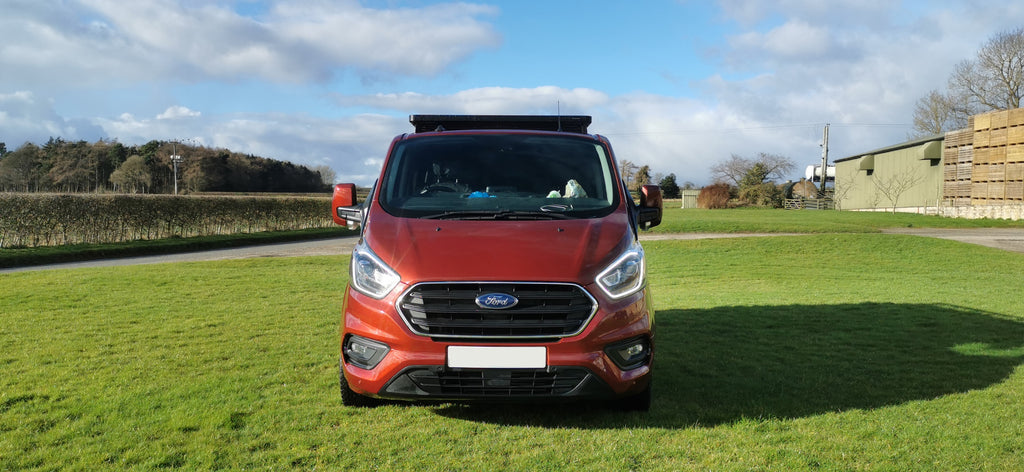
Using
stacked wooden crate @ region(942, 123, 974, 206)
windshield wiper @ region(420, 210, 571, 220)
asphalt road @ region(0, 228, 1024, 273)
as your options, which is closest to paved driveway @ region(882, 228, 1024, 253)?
asphalt road @ region(0, 228, 1024, 273)

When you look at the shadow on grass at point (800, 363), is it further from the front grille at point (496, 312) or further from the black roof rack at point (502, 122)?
the black roof rack at point (502, 122)

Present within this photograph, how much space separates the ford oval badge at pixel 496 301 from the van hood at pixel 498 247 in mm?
99

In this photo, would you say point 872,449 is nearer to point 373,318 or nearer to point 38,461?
point 373,318

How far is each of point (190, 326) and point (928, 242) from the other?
2238 cm

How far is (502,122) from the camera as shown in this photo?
7359mm

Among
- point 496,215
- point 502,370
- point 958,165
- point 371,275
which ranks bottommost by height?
point 502,370

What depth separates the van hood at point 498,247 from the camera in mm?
4082

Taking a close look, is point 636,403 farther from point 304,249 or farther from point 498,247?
point 304,249

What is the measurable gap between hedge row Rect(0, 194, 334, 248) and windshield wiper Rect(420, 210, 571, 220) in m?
20.4

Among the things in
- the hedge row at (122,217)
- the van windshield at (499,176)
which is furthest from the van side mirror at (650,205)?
the hedge row at (122,217)

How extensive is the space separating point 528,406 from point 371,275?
4.76 feet

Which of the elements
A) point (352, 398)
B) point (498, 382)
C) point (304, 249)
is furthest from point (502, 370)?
point (304, 249)

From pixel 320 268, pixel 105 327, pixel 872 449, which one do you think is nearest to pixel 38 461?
pixel 872 449

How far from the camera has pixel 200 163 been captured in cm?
7812
